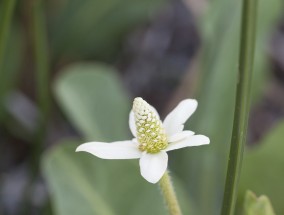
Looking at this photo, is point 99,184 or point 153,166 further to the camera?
point 99,184

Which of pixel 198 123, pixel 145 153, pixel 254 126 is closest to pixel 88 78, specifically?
pixel 198 123

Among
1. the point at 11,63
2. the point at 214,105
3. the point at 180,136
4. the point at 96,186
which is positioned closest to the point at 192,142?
the point at 180,136

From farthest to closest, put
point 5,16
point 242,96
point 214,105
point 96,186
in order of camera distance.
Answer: point 214,105 → point 96,186 → point 5,16 → point 242,96

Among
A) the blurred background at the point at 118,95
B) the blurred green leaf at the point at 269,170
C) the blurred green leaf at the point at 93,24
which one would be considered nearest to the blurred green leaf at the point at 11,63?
the blurred background at the point at 118,95

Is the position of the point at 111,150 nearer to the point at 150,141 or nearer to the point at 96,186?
the point at 150,141

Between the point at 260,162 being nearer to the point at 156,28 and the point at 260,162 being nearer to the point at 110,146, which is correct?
the point at 110,146

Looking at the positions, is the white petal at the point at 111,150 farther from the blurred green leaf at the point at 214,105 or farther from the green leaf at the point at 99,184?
the blurred green leaf at the point at 214,105
